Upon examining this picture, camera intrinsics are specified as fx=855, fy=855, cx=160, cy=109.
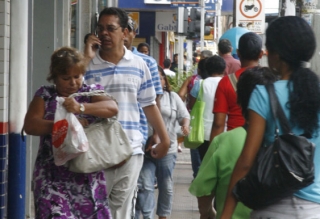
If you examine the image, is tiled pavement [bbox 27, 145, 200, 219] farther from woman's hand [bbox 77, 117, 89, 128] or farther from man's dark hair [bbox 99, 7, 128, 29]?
woman's hand [bbox 77, 117, 89, 128]

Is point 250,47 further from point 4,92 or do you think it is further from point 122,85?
point 4,92

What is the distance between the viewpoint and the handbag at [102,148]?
16.3ft

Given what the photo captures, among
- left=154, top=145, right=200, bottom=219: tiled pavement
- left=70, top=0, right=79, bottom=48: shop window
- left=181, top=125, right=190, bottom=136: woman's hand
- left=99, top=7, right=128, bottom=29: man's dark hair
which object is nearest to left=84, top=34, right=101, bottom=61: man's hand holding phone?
left=99, top=7, right=128, bottom=29: man's dark hair

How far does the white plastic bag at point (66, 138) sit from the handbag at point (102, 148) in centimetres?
8

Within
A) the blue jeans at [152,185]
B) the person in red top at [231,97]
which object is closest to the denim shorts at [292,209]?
the person in red top at [231,97]

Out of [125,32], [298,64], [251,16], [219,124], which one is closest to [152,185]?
[219,124]

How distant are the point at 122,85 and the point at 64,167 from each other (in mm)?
1096

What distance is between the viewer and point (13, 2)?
286 inches

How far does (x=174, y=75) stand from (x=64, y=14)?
917 centimetres

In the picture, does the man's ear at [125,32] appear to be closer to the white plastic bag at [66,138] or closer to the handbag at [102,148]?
the handbag at [102,148]

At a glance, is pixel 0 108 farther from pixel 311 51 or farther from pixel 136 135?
pixel 311 51

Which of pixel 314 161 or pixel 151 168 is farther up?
pixel 314 161

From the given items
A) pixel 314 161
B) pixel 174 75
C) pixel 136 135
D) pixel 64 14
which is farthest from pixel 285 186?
pixel 174 75

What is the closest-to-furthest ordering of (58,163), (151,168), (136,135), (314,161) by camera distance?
1. (314,161)
2. (58,163)
3. (136,135)
4. (151,168)
